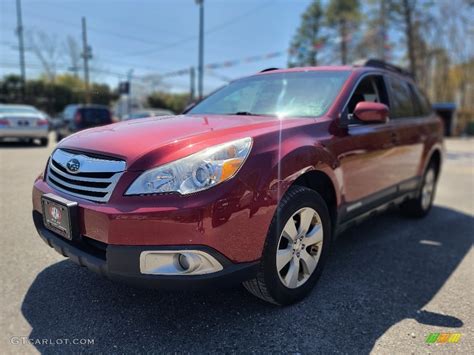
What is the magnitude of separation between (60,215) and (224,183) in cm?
99

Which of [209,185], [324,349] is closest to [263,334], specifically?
[324,349]

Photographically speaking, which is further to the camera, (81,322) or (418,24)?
(418,24)

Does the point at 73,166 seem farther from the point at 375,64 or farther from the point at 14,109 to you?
the point at 14,109

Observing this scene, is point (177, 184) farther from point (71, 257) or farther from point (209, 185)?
point (71, 257)

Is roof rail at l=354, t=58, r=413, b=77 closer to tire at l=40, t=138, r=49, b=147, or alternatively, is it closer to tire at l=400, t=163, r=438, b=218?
tire at l=400, t=163, r=438, b=218

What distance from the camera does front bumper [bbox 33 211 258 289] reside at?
2025mm

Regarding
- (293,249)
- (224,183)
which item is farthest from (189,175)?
(293,249)

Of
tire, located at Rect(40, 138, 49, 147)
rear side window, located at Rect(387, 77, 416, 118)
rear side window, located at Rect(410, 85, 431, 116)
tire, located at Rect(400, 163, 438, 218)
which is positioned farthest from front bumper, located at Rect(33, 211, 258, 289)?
tire, located at Rect(40, 138, 49, 147)

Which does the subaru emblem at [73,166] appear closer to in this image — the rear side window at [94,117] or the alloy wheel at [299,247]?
the alloy wheel at [299,247]

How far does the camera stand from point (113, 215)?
2014mm

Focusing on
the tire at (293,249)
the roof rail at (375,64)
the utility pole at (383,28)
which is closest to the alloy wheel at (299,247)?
the tire at (293,249)

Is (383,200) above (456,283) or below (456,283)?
above

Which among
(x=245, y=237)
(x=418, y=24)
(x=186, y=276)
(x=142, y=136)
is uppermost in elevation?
(x=418, y=24)

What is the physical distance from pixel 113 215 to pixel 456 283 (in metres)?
2.76
